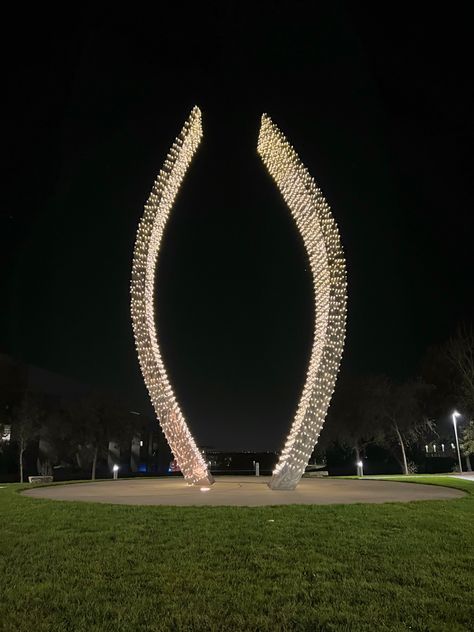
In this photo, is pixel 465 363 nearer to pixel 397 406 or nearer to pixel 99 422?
pixel 397 406

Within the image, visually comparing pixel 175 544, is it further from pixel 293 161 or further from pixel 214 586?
pixel 293 161

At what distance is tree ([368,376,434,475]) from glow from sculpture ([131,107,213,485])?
23048mm

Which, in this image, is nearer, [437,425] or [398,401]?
[398,401]

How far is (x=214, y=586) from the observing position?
5570mm

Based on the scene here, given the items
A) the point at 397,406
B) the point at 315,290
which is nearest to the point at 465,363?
the point at 397,406

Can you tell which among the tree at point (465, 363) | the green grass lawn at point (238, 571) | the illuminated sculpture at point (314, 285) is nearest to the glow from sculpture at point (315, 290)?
the illuminated sculpture at point (314, 285)

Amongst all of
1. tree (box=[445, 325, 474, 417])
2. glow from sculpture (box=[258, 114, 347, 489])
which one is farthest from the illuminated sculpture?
tree (box=[445, 325, 474, 417])

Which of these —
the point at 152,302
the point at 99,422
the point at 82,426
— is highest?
the point at 152,302

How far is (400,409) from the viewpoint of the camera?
121ft

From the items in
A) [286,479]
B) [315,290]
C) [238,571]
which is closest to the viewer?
[238,571]

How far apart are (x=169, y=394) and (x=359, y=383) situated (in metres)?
25.8

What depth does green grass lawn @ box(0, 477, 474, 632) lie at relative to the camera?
4777mm

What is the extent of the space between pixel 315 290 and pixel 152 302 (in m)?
4.91

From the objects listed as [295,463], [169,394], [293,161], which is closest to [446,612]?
[295,463]
